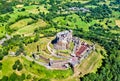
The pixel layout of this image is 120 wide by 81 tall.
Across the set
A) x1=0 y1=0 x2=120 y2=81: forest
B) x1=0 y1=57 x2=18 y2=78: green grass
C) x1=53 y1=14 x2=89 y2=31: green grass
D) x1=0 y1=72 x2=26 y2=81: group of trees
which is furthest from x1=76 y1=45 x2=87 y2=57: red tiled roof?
x1=53 y1=14 x2=89 y2=31: green grass

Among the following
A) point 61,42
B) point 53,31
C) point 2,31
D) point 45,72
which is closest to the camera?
point 45,72

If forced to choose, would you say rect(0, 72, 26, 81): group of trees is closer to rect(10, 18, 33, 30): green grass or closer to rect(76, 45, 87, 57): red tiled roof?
rect(76, 45, 87, 57): red tiled roof

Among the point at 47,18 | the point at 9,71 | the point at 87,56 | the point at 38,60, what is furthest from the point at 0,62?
the point at 47,18

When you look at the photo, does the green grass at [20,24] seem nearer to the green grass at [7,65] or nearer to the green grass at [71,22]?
the green grass at [71,22]

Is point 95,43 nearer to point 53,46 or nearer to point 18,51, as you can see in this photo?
point 53,46

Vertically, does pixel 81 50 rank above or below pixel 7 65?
below

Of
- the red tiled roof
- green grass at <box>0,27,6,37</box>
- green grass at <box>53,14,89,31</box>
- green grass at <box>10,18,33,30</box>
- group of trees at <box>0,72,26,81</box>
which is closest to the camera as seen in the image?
group of trees at <box>0,72,26,81</box>

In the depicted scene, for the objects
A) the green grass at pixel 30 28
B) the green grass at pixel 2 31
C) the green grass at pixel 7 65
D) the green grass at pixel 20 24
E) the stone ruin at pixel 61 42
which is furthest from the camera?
the green grass at pixel 20 24

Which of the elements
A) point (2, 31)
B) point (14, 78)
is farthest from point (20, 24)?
point (14, 78)

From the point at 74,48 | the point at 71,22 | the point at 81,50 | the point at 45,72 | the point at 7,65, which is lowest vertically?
the point at 71,22

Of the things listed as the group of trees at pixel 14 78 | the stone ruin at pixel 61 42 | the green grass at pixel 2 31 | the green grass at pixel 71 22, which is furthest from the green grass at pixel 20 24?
the group of trees at pixel 14 78

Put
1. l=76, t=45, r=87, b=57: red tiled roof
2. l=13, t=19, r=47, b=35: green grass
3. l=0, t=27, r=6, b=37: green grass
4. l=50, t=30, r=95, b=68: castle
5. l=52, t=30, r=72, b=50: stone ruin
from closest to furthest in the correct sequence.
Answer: l=50, t=30, r=95, b=68: castle → l=76, t=45, r=87, b=57: red tiled roof → l=52, t=30, r=72, b=50: stone ruin → l=0, t=27, r=6, b=37: green grass → l=13, t=19, r=47, b=35: green grass

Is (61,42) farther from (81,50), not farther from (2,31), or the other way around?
(2,31)
